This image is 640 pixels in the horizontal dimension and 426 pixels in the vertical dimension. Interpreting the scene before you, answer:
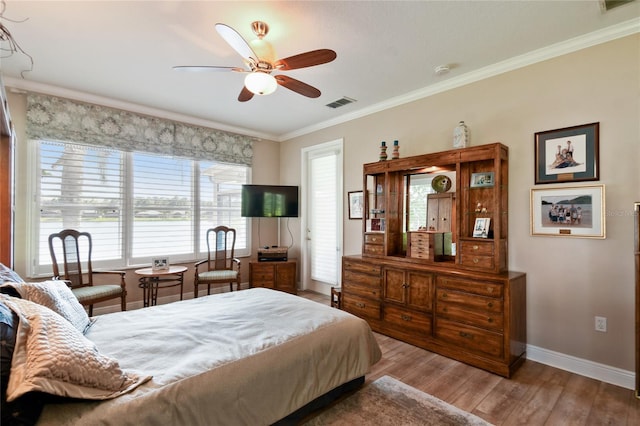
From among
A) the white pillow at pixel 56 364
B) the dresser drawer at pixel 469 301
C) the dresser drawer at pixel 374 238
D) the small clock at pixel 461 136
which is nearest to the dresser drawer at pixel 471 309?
the dresser drawer at pixel 469 301

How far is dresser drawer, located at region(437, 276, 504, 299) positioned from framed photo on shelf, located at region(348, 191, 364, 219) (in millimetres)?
1679

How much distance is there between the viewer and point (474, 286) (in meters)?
2.69

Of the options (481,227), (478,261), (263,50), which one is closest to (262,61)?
(263,50)

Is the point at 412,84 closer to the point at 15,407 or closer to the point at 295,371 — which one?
the point at 295,371

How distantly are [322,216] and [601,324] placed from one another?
11.5 ft

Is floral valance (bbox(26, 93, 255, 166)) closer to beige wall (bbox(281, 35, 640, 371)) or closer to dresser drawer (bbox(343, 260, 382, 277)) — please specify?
dresser drawer (bbox(343, 260, 382, 277))

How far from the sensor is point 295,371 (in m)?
1.71

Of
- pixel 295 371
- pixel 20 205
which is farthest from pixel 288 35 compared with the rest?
pixel 20 205

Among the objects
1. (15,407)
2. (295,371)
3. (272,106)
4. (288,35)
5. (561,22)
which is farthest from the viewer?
(272,106)

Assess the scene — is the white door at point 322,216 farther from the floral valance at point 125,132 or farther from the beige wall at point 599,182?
the beige wall at point 599,182

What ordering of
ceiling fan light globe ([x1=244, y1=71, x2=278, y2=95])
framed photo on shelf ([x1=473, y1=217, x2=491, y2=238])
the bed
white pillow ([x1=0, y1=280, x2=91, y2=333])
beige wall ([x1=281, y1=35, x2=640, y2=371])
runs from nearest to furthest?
the bed
white pillow ([x1=0, y1=280, x2=91, y2=333])
ceiling fan light globe ([x1=244, y1=71, x2=278, y2=95])
beige wall ([x1=281, y1=35, x2=640, y2=371])
framed photo on shelf ([x1=473, y1=217, x2=491, y2=238])

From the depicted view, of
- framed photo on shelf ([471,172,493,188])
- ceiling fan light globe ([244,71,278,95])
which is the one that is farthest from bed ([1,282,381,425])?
framed photo on shelf ([471,172,493,188])

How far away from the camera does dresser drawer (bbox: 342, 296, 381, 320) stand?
3.44 meters

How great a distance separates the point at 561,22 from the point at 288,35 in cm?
214
